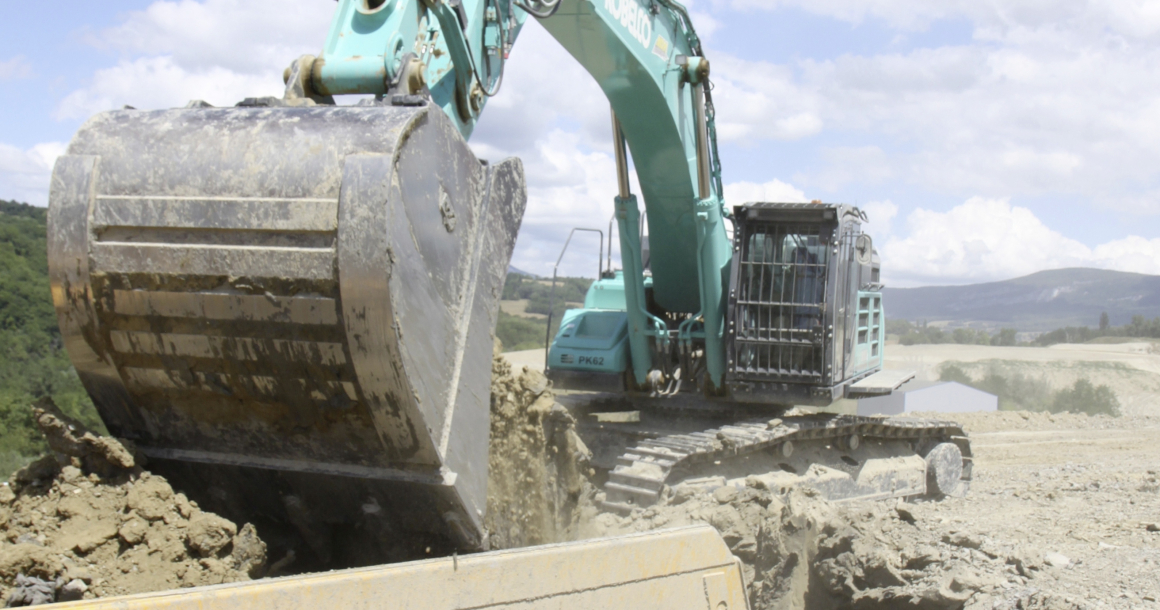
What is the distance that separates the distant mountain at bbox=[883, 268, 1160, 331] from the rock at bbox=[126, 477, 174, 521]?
100 metres

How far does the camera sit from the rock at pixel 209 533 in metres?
2.80

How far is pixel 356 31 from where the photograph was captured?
10.4 feet

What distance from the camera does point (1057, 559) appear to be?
6031 millimetres

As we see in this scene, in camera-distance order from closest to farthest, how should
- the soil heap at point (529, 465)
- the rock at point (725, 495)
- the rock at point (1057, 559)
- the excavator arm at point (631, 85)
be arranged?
the excavator arm at point (631, 85) → the soil heap at point (529, 465) → the rock at point (725, 495) → the rock at point (1057, 559)

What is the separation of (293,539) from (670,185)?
4.34 m

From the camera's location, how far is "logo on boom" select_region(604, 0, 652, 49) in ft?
18.1

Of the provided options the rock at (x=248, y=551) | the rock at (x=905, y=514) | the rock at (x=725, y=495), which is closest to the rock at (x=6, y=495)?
the rock at (x=248, y=551)

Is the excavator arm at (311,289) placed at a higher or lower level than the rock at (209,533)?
higher

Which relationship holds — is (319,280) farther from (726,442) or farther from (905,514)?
(726,442)

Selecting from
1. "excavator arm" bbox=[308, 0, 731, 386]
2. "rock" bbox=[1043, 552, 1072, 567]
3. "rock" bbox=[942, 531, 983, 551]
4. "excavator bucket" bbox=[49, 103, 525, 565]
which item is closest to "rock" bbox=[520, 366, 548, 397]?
"excavator bucket" bbox=[49, 103, 525, 565]

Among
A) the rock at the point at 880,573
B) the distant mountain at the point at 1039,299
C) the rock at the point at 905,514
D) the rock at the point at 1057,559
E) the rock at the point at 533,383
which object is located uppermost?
the distant mountain at the point at 1039,299

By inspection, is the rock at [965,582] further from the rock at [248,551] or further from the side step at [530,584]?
the rock at [248,551]

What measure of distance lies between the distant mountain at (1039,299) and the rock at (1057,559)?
95.5 m

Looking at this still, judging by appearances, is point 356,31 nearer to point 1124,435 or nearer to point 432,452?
point 432,452
